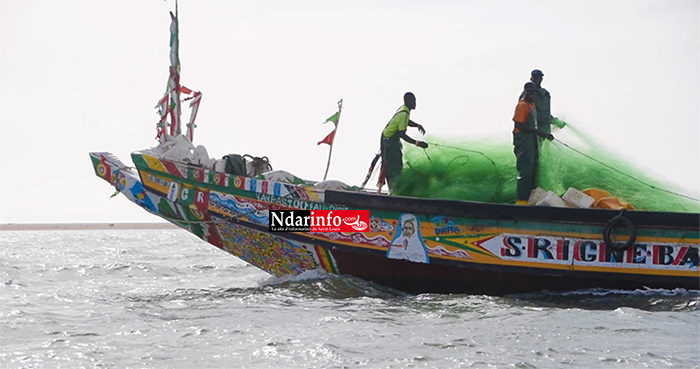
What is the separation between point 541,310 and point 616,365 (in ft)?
6.18

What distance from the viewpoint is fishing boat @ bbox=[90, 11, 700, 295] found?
8.40 m

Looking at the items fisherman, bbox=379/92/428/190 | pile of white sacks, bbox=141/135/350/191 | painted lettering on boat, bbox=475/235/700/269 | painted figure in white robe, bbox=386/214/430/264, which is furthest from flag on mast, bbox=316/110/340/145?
painted lettering on boat, bbox=475/235/700/269

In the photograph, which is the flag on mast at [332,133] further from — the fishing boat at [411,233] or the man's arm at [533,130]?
the man's arm at [533,130]

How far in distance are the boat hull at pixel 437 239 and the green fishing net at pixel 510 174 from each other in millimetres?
→ 564

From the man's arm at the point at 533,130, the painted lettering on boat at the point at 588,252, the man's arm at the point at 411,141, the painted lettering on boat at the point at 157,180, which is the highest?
the man's arm at the point at 533,130

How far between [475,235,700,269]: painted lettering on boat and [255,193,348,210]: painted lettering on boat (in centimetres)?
187

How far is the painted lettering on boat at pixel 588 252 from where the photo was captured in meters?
8.34

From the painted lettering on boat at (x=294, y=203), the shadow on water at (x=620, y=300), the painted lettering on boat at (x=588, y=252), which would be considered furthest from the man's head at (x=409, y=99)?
the shadow on water at (x=620, y=300)

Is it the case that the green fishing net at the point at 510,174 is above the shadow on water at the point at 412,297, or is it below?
above

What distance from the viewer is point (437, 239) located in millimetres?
9039

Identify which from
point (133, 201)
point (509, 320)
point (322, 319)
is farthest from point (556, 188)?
point (133, 201)

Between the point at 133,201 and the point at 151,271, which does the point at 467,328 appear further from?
the point at 151,271

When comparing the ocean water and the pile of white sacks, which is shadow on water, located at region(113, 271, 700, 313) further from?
Result: the pile of white sacks

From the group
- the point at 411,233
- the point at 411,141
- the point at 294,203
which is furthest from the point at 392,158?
the point at 294,203
